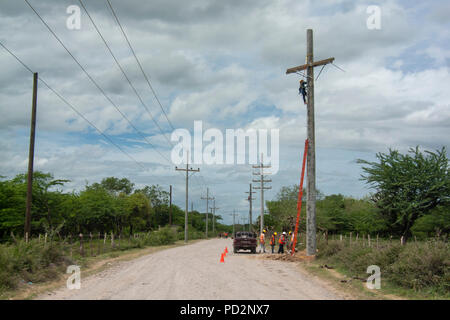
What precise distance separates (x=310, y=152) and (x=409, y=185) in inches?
465

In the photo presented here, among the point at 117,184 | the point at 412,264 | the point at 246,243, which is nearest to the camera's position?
the point at 412,264

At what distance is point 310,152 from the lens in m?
24.5

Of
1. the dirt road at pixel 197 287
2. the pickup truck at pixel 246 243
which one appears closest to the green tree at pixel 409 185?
the pickup truck at pixel 246 243

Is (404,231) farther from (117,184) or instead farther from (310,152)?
(117,184)

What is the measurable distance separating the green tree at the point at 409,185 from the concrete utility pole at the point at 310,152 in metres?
11.0

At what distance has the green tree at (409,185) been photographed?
101 feet

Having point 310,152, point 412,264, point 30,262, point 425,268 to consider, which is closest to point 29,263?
point 30,262

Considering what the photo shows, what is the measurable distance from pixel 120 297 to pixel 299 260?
14975mm

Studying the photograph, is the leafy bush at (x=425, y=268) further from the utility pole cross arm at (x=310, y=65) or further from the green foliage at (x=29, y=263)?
the utility pole cross arm at (x=310, y=65)

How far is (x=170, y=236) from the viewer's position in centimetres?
5162

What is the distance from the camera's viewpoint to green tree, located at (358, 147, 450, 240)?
101ft

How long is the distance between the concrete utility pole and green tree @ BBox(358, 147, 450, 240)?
36.0 ft
